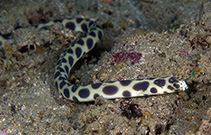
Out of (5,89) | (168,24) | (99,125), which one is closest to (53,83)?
(5,89)

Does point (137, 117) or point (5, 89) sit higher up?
point (137, 117)

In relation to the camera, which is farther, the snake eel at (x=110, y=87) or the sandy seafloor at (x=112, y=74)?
the snake eel at (x=110, y=87)

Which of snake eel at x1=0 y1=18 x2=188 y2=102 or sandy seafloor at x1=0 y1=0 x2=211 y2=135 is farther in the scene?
snake eel at x1=0 y1=18 x2=188 y2=102

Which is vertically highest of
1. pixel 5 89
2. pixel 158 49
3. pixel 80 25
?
pixel 158 49

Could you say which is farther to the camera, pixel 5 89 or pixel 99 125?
pixel 5 89

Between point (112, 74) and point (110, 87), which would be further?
point (112, 74)

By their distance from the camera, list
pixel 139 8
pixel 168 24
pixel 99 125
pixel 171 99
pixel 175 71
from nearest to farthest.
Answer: pixel 99 125 < pixel 171 99 < pixel 175 71 < pixel 168 24 < pixel 139 8

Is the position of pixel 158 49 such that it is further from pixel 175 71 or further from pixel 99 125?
pixel 99 125

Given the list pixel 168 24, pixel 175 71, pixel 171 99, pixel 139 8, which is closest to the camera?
pixel 171 99
